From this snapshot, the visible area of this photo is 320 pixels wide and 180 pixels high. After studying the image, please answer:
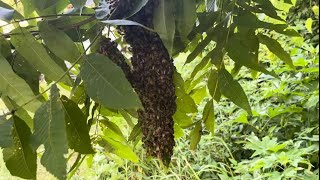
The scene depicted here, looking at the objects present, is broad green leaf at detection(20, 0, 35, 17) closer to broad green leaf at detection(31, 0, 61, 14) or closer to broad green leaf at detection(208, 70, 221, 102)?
broad green leaf at detection(31, 0, 61, 14)

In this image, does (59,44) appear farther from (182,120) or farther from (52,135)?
(182,120)

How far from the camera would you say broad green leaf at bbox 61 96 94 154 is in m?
0.38

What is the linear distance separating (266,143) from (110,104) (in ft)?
2.35

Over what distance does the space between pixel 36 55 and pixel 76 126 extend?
7 cm

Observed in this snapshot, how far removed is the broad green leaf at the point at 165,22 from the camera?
1.22 ft

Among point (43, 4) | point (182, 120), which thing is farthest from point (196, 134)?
point (43, 4)

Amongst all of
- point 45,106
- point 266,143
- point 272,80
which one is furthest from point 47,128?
point 272,80

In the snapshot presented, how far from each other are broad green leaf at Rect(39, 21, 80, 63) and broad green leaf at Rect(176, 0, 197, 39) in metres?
0.09

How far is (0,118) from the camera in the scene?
36cm

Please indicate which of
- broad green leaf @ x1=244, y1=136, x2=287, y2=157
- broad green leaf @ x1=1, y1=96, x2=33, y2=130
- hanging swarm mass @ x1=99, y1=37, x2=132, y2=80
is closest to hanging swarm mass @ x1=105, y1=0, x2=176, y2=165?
hanging swarm mass @ x1=99, y1=37, x2=132, y2=80

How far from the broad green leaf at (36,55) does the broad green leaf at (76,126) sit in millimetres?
25

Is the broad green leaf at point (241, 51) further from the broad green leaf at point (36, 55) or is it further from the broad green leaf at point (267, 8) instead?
the broad green leaf at point (36, 55)

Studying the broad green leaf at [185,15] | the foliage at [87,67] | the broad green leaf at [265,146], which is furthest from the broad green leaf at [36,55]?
the broad green leaf at [265,146]

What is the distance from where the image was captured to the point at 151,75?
402 millimetres
